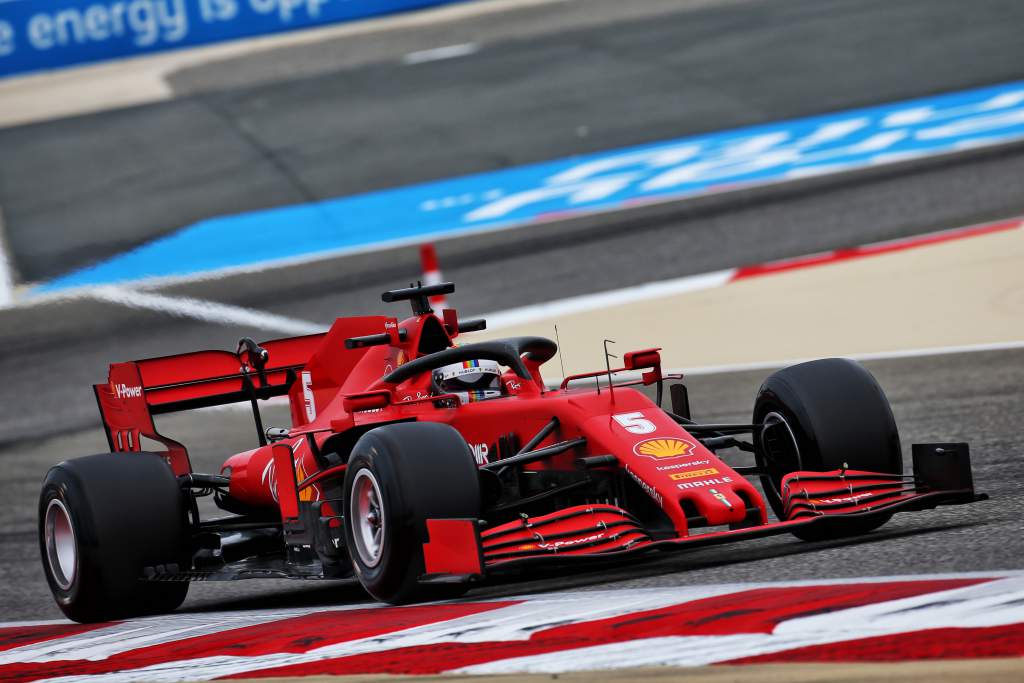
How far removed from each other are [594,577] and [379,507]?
39.8 inches

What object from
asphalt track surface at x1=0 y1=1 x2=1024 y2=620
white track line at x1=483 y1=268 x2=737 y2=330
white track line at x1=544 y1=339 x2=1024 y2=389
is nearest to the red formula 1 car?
asphalt track surface at x1=0 y1=1 x2=1024 y2=620

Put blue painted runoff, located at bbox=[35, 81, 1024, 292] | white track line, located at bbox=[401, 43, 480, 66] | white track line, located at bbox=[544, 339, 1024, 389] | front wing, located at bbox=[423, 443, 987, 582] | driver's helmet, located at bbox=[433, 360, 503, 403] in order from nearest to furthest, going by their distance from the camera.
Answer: front wing, located at bbox=[423, 443, 987, 582]
driver's helmet, located at bbox=[433, 360, 503, 403]
white track line, located at bbox=[544, 339, 1024, 389]
blue painted runoff, located at bbox=[35, 81, 1024, 292]
white track line, located at bbox=[401, 43, 480, 66]

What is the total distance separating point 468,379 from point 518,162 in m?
13.9

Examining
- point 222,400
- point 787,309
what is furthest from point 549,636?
point 787,309

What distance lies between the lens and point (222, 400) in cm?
1002

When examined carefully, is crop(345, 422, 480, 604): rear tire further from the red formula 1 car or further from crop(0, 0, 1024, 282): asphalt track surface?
crop(0, 0, 1024, 282): asphalt track surface

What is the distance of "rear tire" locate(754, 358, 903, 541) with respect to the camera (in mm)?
7518

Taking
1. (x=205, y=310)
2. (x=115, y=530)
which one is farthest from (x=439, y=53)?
(x=115, y=530)

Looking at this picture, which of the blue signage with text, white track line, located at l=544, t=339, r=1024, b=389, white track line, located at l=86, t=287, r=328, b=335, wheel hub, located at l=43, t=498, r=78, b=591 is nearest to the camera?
wheel hub, located at l=43, t=498, r=78, b=591

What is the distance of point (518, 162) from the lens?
71.6 ft

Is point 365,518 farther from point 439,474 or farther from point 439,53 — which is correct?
point 439,53

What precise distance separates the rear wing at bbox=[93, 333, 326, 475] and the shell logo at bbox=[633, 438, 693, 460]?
11.0 ft

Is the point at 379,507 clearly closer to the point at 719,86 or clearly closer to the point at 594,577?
the point at 594,577

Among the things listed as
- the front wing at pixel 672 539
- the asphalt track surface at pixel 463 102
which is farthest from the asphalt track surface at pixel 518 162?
the front wing at pixel 672 539
